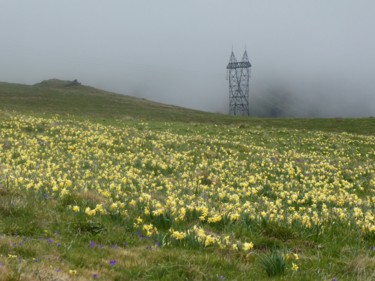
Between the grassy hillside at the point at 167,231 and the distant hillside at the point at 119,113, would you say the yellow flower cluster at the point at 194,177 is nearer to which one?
the grassy hillside at the point at 167,231

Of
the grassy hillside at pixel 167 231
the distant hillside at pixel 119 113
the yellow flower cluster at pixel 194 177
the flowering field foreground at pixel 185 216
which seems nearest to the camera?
the grassy hillside at pixel 167 231

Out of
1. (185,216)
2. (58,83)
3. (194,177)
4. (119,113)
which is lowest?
(194,177)

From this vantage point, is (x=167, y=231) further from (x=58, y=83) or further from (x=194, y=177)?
(x=58, y=83)

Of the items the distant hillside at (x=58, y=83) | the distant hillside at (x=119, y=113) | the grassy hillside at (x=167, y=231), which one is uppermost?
the distant hillside at (x=58, y=83)

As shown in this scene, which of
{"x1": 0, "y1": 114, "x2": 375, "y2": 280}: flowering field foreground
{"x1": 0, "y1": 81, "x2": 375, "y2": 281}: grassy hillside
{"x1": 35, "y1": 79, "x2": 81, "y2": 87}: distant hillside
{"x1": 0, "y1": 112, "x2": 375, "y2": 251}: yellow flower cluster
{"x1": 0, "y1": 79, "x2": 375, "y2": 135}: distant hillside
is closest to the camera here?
{"x1": 0, "y1": 81, "x2": 375, "y2": 281}: grassy hillside

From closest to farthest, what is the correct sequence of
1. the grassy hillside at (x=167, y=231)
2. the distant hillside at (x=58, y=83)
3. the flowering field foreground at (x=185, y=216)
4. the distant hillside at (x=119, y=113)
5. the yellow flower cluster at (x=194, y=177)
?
the grassy hillside at (x=167, y=231) < the flowering field foreground at (x=185, y=216) < the yellow flower cluster at (x=194, y=177) < the distant hillside at (x=119, y=113) < the distant hillside at (x=58, y=83)

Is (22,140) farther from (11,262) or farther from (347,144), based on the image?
(347,144)

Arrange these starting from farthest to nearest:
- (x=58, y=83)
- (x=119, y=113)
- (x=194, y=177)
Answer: (x=58, y=83)
(x=119, y=113)
(x=194, y=177)

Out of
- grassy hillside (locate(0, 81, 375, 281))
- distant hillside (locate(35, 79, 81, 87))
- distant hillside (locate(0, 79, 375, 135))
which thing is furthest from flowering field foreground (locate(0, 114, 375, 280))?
distant hillside (locate(35, 79, 81, 87))

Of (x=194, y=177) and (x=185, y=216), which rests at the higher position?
(x=185, y=216)

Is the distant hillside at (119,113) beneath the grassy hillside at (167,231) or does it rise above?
above

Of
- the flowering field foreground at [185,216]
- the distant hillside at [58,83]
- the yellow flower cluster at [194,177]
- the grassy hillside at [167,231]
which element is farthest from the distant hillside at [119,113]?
the grassy hillside at [167,231]

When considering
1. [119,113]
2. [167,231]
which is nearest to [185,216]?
[167,231]

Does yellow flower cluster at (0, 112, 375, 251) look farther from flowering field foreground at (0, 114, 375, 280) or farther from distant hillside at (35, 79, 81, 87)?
distant hillside at (35, 79, 81, 87)
